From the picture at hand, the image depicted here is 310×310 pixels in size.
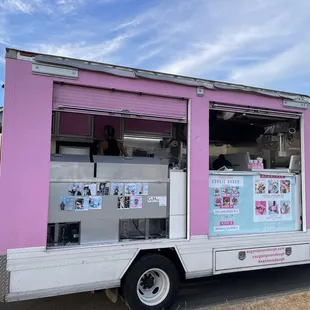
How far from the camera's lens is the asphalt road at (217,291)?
13.8ft

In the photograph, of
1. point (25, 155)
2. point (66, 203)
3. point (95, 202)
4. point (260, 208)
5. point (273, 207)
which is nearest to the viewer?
point (25, 155)

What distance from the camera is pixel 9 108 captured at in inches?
132

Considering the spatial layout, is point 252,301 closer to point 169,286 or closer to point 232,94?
point 169,286

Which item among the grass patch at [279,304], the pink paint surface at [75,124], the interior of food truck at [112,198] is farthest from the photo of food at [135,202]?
the pink paint surface at [75,124]

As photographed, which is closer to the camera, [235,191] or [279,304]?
[279,304]

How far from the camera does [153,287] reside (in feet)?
13.4

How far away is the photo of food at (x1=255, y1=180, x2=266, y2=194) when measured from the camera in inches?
189

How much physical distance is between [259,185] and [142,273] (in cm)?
212

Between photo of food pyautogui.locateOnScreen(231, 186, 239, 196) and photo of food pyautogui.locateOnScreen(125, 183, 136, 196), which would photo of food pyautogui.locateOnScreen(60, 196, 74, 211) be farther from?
photo of food pyautogui.locateOnScreen(231, 186, 239, 196)

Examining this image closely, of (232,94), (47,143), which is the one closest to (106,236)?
(47,143)

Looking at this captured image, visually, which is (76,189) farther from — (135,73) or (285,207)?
(285,207)

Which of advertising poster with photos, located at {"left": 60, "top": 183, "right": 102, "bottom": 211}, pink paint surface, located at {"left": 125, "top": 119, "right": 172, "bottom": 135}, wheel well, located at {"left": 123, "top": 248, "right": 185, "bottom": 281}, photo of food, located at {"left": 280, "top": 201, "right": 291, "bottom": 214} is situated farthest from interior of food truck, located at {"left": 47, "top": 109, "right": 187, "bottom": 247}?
photo of food, located at {"left": 280, "top": 201, "right": 291, "bottom": 214}

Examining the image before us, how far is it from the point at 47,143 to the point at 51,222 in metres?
0.85

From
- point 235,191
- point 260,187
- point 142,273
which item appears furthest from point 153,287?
point 260,187
